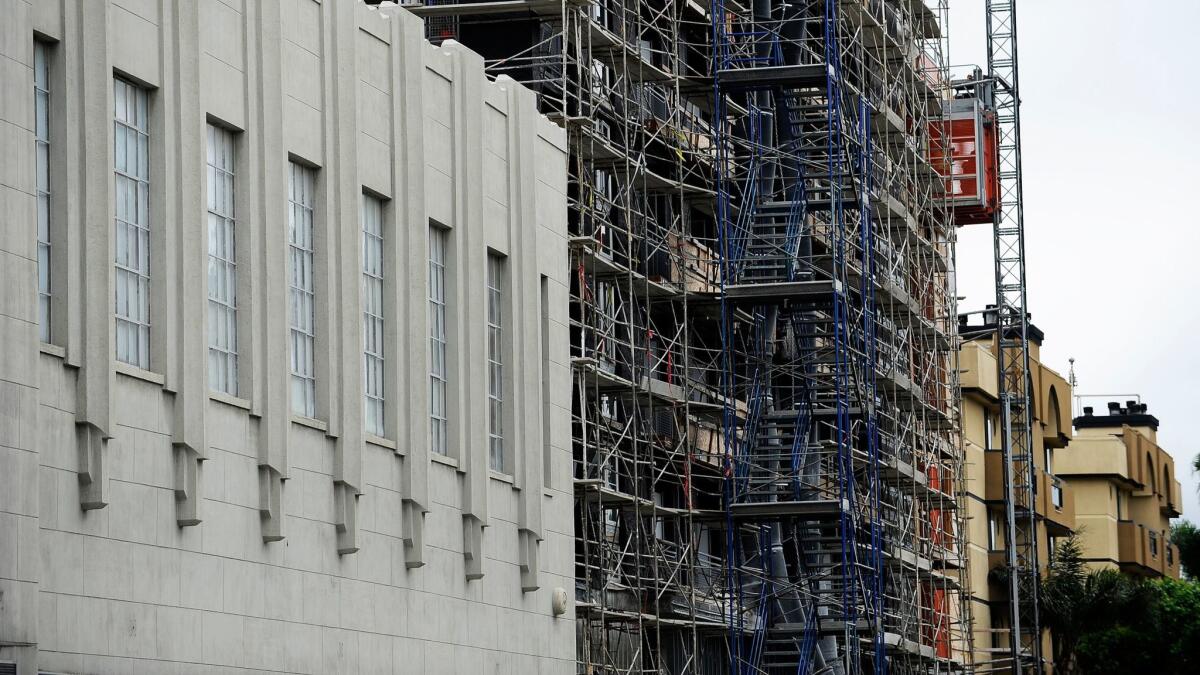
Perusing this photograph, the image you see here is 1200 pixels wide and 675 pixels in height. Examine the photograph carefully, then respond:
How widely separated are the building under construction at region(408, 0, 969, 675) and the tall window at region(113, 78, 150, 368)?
1371cm

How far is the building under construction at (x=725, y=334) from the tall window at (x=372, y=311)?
8.16 m

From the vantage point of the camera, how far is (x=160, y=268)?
Answer: 23.0m

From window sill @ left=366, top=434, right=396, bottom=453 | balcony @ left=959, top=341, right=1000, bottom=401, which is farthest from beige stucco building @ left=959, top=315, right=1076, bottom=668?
window sill @ left=366, top=434, right=396, bottom=453

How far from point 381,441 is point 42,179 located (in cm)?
758

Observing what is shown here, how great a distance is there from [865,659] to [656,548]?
11.4m

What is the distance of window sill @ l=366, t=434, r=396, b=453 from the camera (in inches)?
1085

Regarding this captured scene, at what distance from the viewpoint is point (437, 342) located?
30.0 meters

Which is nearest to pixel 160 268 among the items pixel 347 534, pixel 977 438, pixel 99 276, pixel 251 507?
pixel 99 276

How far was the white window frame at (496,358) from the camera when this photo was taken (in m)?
31.5

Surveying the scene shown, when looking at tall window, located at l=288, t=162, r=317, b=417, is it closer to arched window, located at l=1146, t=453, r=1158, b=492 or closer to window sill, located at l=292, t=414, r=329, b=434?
window sill, located at l=292, t=414, r=329, b=434

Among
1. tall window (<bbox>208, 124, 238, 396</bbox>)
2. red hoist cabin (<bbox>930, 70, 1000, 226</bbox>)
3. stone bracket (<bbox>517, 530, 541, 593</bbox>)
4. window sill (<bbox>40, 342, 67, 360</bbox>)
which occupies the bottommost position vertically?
stone bracket (<bbox>517, 530, 541, 593</bbox>)

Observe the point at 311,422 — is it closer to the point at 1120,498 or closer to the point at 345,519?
the point at 345,519

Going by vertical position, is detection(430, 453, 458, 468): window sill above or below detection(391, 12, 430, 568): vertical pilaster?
below

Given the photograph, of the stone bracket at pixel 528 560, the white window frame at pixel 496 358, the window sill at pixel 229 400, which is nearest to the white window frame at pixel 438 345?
the white window frame at pixel 496 358
